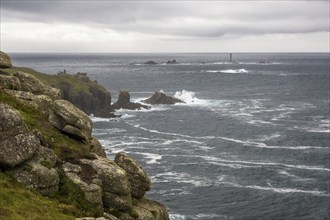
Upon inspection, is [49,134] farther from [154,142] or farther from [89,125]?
[154,142]

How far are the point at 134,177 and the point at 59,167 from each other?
22.3ft

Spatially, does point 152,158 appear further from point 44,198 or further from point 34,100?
point 44,198

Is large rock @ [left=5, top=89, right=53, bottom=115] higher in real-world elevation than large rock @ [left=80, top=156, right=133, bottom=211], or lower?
higher

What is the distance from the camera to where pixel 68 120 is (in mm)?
36031

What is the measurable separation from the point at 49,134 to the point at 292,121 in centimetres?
10013

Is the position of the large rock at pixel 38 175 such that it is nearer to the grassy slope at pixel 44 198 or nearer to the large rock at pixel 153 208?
the grassy slope at pixel 44 198

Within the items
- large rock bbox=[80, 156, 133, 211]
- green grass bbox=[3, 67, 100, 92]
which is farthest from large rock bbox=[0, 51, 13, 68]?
green grass bbox=[3, 67, 100, 92]

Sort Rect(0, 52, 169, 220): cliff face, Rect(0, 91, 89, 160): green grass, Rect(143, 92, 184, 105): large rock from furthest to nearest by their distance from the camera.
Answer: Rect(143, 92, 184, 105): large rock
Rect(0, 91, 89, 160): green grass
Rect(0, 52, 169, 220): cliff face

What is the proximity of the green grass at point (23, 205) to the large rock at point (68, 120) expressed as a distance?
8.05 m

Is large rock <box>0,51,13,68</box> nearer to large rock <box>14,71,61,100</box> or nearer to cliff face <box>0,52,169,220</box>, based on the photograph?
large rock <box>14,71,61,100</box>

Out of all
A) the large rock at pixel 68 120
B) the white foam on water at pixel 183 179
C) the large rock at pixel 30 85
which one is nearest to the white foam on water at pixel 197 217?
the white foam on water at pixel 183 179

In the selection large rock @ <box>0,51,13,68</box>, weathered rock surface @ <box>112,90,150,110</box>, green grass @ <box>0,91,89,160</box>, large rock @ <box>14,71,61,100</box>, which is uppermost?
large rock @ <box>0,51,13,68</box>

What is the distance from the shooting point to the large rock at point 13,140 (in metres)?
29.2

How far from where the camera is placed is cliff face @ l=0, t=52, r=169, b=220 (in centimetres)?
2909
